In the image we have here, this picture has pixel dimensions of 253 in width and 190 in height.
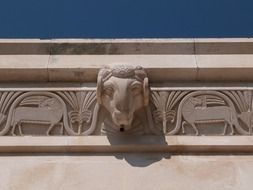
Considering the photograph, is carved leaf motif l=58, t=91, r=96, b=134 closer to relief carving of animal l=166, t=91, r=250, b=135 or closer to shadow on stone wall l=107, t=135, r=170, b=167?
shadow on stone wall l=107, t=135, r=170, b=167

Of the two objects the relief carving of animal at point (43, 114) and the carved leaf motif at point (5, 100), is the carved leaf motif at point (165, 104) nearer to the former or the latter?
the relief carving of animal at point (43, 114)

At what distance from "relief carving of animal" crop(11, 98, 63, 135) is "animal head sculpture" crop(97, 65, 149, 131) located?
1.19 ft

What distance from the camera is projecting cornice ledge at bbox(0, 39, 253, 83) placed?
5301 mm

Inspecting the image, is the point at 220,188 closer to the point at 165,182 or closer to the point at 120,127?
the point at 165,182

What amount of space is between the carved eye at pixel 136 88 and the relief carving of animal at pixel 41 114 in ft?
1.98

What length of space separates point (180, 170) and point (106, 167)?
0.53 meters

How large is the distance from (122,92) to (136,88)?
132 millimetres

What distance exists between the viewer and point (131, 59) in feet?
17.6

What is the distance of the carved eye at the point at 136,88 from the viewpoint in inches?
198

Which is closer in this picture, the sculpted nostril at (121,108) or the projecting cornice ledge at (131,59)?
the sculpted nostril at (121,108)

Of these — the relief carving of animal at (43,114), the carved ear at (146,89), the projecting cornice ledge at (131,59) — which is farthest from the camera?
the projecting cornice ledge at (131,59)

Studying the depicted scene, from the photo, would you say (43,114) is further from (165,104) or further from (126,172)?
(165,104)

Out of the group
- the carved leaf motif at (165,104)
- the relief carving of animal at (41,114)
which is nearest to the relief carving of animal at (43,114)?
the relief carving of animal at (41,114)

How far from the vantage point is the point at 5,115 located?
523cm
